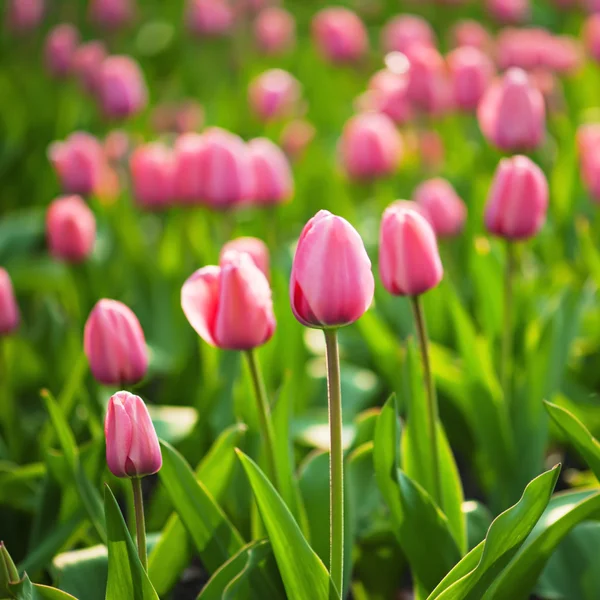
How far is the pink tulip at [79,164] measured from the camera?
7.59 ft

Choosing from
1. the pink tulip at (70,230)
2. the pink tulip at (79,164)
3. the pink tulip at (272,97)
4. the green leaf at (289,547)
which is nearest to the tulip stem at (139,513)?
the green leaf at (289,547)

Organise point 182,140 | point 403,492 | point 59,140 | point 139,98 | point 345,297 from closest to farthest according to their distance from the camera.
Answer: point 345,297 < point 403,492 < point 182,140 < point 139,98 < point 59,140

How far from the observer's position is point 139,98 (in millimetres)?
2928

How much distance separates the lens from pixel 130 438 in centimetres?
98

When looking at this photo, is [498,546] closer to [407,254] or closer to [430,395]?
[430,395]

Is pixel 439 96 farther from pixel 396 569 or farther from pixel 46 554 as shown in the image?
pixel 46 554

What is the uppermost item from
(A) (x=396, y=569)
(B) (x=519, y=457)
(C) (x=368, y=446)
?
(C) (x=368, y=446)

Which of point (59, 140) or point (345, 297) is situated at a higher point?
point (345, 297)

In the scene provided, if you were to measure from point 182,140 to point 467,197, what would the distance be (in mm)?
833

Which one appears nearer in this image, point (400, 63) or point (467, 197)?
point (467, 197)

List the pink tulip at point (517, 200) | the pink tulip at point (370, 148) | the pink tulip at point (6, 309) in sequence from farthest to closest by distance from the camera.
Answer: the pink tulip at point (370, 148), the pink tulip at point (6, 309), the pink tulip at point (517, 200)

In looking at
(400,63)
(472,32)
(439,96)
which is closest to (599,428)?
(439,96)

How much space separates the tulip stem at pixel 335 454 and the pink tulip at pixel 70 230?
1.07 meters

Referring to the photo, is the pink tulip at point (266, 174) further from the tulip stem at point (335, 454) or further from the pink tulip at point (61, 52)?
the pink tulip at point (61, 52)
